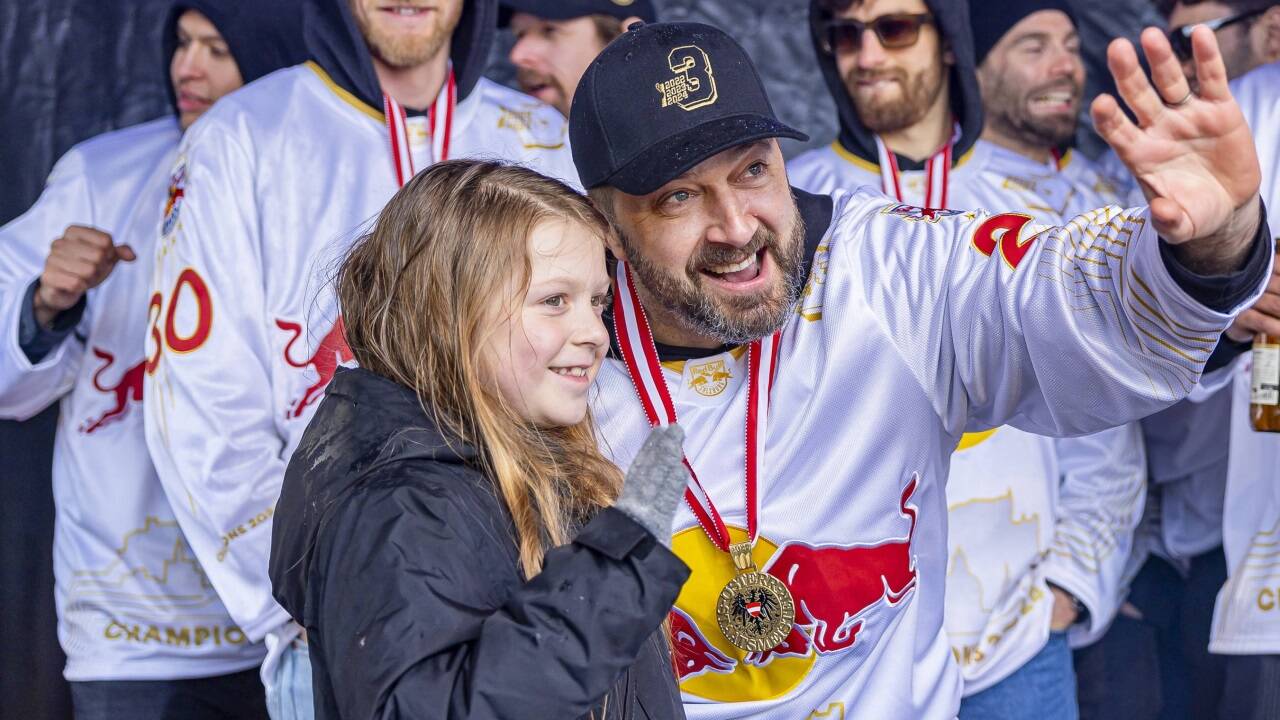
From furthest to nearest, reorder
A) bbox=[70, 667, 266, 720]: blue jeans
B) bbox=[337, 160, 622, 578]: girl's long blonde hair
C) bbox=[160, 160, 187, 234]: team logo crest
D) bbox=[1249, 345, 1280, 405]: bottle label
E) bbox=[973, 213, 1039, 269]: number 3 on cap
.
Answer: bbox=[70, 667, 266, 720]: blue jeans
bbox=[160, 160, 187, 234]: team logo crest
bbox=[1249, 345, 1280, 405]: bottle label
bbox=[973, 213, 1039, 269]: number 3 on cap
bbox=[337, 160, 622, 578]: girl's long blonde hair

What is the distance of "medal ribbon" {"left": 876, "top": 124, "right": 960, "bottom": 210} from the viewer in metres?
3.46

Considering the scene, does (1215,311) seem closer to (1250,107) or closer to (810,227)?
(810,227)

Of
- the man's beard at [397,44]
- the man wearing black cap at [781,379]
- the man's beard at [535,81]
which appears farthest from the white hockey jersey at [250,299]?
the man wearing black cap at [781,379]

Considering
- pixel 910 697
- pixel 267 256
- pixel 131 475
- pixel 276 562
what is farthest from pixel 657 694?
pixel 131 475

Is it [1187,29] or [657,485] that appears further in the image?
[1187,29]

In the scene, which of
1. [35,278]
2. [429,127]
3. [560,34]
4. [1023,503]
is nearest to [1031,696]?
[1023,503]

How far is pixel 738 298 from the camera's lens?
2.21 m

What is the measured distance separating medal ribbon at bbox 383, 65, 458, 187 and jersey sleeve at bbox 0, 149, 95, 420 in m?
0.76

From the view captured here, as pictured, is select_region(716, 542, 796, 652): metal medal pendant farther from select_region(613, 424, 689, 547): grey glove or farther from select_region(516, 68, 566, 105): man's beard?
select_region(516, 68, 566, 105): man's beard

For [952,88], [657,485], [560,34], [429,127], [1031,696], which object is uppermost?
[560,34]

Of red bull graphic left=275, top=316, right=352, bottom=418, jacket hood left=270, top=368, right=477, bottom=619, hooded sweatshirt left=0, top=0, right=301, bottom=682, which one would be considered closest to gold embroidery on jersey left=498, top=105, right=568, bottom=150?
red bull graphic left=275, top=316, right=352, bottom=418

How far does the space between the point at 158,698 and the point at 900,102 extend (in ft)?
7.26

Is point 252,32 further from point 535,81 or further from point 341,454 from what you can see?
point 341,454

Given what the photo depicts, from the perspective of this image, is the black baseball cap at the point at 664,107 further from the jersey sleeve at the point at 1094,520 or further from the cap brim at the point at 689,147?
the jersey sleeve at the point at 1094,520
